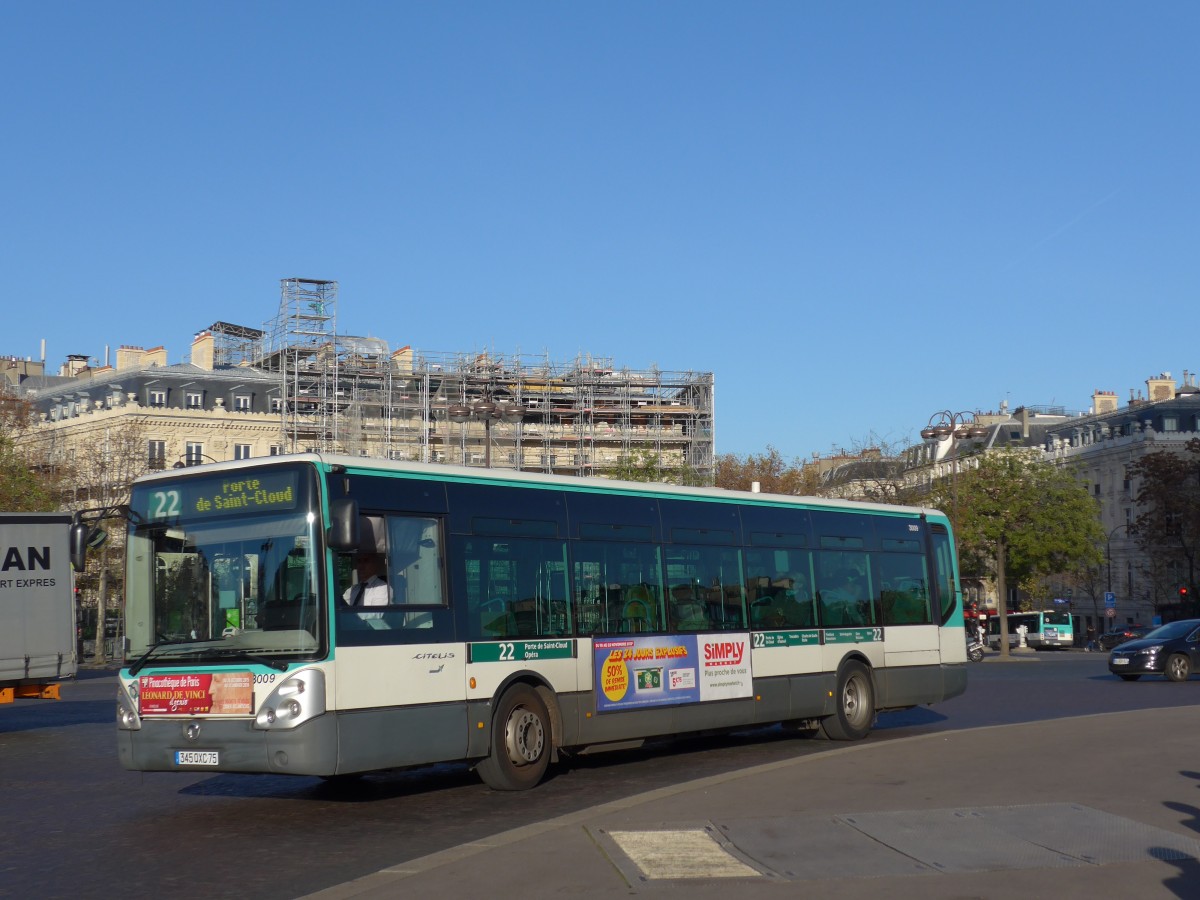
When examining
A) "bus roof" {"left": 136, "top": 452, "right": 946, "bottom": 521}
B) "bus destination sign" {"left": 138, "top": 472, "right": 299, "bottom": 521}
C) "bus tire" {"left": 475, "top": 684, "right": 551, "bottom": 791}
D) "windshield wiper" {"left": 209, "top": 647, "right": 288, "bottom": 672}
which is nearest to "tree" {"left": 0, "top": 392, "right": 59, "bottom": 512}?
"bus roof" {"left": 136, "top": 452, "right": 946, "bottom": 521}

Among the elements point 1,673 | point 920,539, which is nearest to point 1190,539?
point 920,539

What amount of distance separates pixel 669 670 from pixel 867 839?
5.73 metres

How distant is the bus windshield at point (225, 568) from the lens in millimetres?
11773

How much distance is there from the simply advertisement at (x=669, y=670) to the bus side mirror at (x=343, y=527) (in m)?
3.85

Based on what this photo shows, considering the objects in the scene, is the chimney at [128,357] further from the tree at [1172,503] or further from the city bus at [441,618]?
the city bus at [441,618]

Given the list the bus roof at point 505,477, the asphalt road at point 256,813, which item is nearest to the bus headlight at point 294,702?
the asphalt road at point 256,813

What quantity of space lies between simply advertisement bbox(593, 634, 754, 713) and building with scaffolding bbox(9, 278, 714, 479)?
63718mm

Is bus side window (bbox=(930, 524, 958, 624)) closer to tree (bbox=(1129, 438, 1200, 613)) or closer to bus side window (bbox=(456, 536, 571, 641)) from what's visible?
bus side window (bbox=(456, 536, 571, 641))

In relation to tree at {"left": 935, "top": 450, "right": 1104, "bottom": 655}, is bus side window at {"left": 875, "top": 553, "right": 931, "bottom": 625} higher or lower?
lower

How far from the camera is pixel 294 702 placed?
451 inches

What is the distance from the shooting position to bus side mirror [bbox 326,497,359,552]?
11414mm

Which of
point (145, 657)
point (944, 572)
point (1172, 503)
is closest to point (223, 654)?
point (145, 657)

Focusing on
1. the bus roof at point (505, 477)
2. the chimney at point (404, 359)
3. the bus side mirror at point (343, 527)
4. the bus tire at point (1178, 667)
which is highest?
the chimney at point (404, 359)

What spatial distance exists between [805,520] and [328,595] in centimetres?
808
